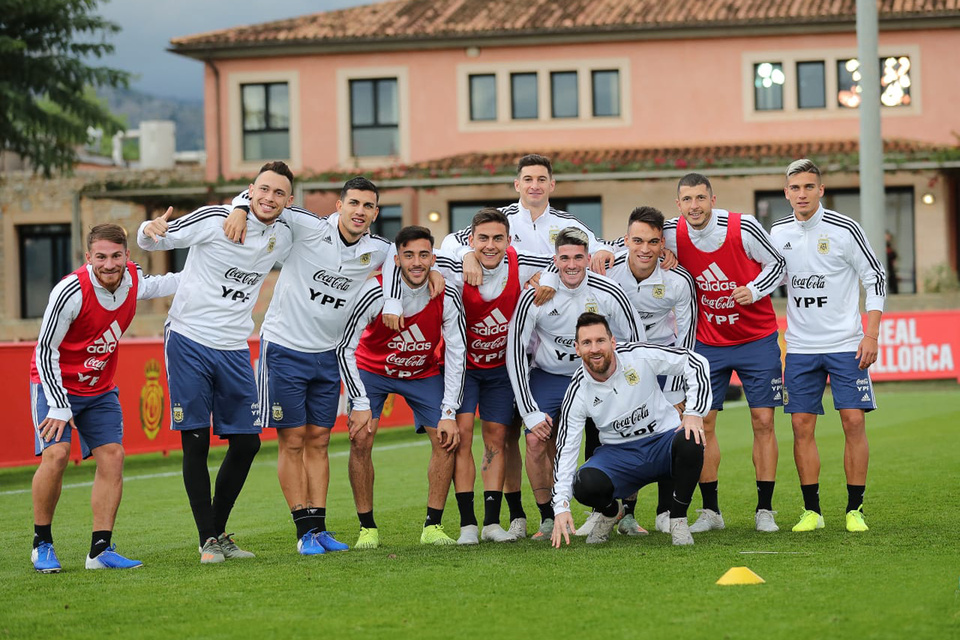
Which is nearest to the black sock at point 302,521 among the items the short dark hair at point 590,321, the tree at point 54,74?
the short dark hair at point 590,321

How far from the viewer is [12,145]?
31438 millimetres


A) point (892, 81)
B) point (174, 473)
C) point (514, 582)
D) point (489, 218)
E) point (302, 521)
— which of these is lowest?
point (174, 473)

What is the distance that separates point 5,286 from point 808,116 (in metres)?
22.4

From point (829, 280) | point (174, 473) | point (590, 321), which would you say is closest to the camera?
point (590, 321)

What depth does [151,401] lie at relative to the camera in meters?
15.2

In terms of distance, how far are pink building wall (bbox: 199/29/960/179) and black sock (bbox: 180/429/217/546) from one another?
2598 centimetres

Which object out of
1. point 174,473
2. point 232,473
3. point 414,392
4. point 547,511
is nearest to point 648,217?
point 414,392

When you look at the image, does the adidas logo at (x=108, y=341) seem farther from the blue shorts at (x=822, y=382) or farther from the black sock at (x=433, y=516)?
the blue shorts at (x=822, y=382)

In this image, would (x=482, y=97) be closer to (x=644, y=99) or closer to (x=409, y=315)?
(x=644, y=99)

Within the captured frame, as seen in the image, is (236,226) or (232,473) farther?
(232,473)

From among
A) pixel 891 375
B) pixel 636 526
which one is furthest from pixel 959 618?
pixel 891 375

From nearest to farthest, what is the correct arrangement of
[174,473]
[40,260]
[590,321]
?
1. [590,321]
2. [174,473]
3. [40,260]

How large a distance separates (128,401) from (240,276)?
7.48 m

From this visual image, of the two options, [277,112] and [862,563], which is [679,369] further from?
[277,112]
